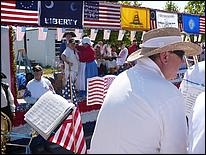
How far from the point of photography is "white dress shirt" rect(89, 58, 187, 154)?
1484 millimetres

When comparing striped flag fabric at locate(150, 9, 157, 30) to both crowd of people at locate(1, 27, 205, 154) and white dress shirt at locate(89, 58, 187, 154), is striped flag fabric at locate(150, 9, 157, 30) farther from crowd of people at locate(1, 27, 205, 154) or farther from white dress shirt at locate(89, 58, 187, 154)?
white dress shirt at locate(89, 58, 187, 154)

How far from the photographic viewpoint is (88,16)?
24.0 ft

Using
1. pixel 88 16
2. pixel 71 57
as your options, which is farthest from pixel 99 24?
pixel 71 57

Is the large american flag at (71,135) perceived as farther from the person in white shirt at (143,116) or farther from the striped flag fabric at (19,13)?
the striped flag fabric at (19,13)

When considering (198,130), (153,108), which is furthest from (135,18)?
(198,130)

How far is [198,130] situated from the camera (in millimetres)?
1259

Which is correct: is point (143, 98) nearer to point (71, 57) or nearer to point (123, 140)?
point (123, 140)

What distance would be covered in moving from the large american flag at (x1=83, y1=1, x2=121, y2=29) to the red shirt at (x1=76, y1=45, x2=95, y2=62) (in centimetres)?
54

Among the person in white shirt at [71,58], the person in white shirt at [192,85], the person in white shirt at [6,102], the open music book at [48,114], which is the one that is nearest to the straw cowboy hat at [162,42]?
the person in white shirt at [192,85]

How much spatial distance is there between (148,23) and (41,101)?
735cm

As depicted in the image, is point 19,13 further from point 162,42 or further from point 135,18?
point 162,42

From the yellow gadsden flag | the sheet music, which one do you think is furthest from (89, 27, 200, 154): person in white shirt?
the yellow gadsden flag

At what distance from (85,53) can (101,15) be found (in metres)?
0.92

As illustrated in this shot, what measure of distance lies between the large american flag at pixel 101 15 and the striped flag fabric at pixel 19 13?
1.34 meters
